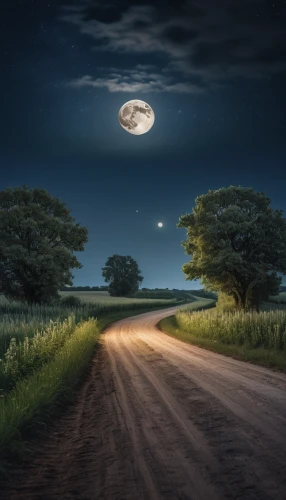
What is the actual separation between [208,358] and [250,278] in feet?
75.5

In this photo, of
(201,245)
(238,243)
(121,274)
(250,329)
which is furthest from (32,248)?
(121,274)

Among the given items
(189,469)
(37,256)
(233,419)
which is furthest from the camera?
(37,256)

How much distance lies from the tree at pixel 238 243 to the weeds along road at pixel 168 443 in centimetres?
2482

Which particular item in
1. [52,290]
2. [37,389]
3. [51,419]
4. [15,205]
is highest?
[15,205]

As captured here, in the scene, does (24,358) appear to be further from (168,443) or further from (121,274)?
(121,274)

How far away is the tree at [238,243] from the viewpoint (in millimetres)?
35281

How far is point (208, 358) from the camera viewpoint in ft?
50.2

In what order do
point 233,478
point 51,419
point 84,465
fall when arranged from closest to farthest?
1. point 233,478
2. point 84,465
3. point 51,419

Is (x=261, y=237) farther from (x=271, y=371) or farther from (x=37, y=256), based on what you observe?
(x=271, y=371)

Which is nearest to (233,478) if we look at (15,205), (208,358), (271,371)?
(271,371)

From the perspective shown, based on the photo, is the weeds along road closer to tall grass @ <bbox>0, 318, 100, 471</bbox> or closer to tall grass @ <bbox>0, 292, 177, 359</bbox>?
tall grass @ <bbox>0, 318, 100, 471</bbox>

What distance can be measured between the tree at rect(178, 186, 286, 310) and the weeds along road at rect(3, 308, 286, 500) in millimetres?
24818

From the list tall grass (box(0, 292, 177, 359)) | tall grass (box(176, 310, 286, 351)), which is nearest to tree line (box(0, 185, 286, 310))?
tall grass (box(0, 292, 177, 359))

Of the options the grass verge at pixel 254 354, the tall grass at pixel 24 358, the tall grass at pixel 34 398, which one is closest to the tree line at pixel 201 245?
the grass verge at pixel 254 354
